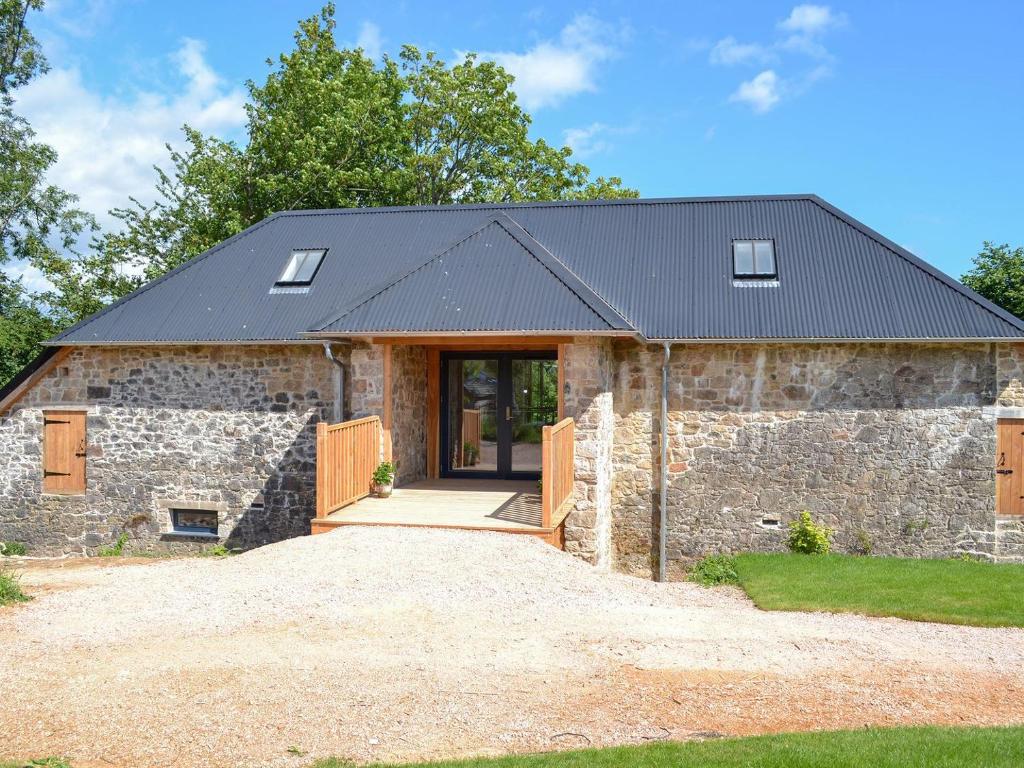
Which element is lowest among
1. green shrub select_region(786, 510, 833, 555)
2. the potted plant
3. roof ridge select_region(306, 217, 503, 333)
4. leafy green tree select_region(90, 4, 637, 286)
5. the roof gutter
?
green shrub select_region(786, 510, 833, 555)

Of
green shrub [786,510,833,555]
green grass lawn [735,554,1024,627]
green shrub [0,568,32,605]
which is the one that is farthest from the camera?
green shrub [786,510,833,555]

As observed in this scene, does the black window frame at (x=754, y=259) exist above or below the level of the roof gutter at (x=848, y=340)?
above

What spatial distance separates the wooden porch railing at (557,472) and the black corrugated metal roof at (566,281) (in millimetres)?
1497

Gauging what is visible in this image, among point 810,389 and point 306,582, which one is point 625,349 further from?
point 306,582

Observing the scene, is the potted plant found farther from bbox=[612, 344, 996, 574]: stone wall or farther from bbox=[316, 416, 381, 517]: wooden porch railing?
bbox=[612, 344, 996, 574]: stone wall

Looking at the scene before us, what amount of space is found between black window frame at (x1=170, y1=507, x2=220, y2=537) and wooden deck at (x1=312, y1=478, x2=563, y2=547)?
3.33 meters

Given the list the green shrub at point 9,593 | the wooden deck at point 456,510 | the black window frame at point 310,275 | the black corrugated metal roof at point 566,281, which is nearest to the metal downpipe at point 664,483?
the black corrugated metal roof at point 566,281

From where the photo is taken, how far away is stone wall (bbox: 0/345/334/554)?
14219 millimetres

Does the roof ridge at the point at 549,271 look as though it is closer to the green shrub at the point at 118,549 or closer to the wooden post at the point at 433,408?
the wooden post at the point at 433,408

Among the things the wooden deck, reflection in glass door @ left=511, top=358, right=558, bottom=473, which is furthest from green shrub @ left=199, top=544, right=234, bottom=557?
reflection in glass door @ left=511, top=358, right=558, bottom=473

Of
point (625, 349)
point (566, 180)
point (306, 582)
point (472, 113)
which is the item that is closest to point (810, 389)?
point (625, 349)

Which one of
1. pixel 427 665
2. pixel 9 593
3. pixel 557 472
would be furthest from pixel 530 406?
pixel 427 665

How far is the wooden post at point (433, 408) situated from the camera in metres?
15.3

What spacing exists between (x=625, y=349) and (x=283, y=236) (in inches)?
289
